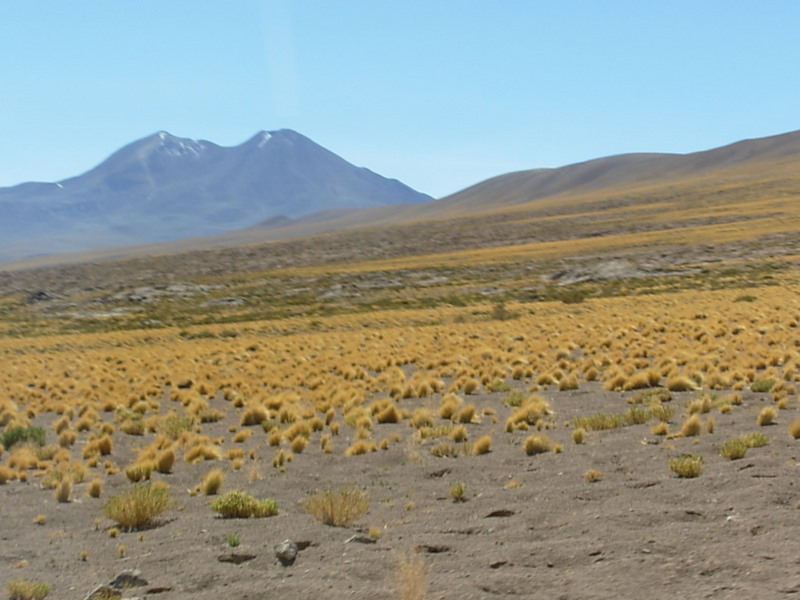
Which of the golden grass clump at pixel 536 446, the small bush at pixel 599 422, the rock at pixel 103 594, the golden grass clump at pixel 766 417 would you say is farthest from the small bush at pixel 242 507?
the golden grass clump at pixel 766 417

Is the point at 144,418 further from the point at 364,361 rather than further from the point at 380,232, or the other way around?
the point at 380,232

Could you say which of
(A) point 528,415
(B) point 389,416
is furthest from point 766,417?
(B) point 389,416

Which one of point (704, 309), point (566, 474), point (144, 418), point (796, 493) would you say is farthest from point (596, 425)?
point (704, 309)

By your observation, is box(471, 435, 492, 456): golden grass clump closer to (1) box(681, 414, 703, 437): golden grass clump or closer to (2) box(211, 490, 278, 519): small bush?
(1) box(681, 414, 703, 437): golden grass clump

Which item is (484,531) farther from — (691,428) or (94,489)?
(94,489)

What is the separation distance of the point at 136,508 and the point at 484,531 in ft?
12.7

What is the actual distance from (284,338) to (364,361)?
39.0 feet

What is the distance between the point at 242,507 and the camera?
9.52 m

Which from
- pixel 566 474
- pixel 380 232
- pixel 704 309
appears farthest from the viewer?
pixel 380 232

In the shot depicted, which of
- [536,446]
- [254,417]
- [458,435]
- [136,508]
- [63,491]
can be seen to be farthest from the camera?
[254,417]

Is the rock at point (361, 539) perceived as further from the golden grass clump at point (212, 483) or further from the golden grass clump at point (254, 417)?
the golden grass clump at point (254, 417)

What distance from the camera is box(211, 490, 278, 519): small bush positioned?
946 centimetres

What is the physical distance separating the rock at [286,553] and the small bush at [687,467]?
4530 mm

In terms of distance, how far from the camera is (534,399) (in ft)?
50.9
